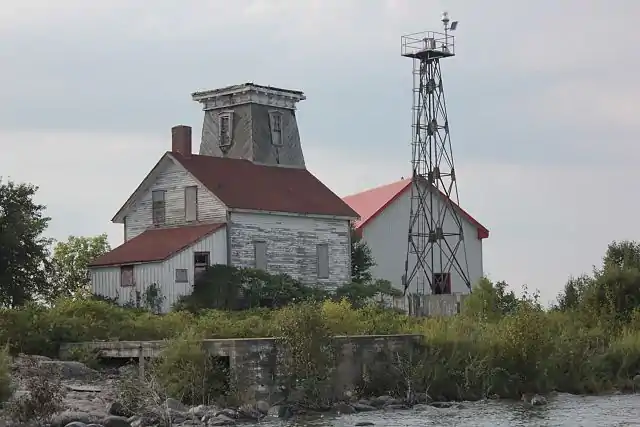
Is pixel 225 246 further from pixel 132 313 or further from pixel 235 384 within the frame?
pixel 235 384

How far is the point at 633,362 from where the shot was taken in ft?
117

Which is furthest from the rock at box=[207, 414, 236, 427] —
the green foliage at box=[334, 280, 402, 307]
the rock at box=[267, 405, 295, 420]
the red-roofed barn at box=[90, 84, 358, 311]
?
the green foliage at box=[334, 280, 402, 307]

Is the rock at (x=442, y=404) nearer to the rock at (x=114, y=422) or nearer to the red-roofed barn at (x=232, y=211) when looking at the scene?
the rock at (x=114, y=422)

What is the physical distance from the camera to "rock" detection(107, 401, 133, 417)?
26133 millimetres

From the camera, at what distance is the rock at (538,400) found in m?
30.4

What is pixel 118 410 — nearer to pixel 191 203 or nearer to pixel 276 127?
pixel 191 203

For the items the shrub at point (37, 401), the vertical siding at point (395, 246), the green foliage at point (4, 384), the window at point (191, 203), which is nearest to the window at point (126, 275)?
the window at point (191, 203)

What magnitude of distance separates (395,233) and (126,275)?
1677 centimetres

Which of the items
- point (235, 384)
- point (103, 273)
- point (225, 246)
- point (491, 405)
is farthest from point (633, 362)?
point (103, 273)

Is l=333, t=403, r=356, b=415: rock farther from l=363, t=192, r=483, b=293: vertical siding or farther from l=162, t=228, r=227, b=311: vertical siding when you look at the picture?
l=363, t=192, r=483, b=293: vertical siding

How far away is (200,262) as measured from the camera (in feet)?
147

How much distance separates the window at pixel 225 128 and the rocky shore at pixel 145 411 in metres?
22.5

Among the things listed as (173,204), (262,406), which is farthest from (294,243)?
(262,406)

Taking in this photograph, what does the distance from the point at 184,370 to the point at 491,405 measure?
7.52 metres
